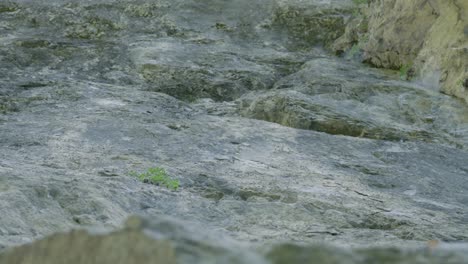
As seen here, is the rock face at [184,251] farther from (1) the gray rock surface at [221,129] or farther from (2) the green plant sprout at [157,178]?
(2) the green plant sprout at [157,178]

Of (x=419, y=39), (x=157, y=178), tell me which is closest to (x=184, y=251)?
(x=157, y=178)

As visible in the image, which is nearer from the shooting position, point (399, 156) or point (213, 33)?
point (399, 156)

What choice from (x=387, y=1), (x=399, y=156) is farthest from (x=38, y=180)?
(x=387, y=1)

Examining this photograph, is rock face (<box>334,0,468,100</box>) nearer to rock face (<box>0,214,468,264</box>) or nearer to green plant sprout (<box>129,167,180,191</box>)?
green plant sprout (<box>129,167,180,191</box>)

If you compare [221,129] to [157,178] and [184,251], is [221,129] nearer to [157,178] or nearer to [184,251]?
[157,178]

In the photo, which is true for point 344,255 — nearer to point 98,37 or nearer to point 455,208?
point 455,208

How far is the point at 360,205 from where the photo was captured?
21.5 ft

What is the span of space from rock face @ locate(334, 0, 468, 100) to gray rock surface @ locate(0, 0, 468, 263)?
0.54 m

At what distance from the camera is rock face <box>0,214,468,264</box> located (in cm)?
203

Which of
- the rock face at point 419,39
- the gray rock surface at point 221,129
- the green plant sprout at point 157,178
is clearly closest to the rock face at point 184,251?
the gray rock surface at point 221,129

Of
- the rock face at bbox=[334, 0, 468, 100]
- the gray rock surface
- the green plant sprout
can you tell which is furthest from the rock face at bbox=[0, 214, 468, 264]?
the rock face at bbox=[334, 0, 468, 100]

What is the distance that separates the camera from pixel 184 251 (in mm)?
2041

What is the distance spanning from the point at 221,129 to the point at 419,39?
6679mm

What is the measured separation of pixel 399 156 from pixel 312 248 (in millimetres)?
6753
